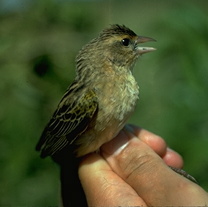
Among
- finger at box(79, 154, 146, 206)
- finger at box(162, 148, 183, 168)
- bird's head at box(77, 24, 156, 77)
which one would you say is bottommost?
finger at box(79, 154, 146, 206)

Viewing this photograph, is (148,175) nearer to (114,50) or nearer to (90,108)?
(90,108)

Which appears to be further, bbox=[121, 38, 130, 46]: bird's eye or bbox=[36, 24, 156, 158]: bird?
bbox=[121, 38, 130, 46]: bird's eye

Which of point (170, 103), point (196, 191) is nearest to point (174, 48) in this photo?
point (170, 103)

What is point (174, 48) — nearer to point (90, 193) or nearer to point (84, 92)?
point (84, 92)

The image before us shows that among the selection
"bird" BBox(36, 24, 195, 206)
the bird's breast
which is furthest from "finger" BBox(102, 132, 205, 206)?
the bird's breast

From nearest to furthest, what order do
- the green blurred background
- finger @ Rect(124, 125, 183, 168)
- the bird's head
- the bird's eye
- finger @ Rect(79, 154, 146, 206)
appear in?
finger @ Rect(79, 154, 146, 206)
the green blurred background
finger @ Rect(124, 125, 183, 168)
the bird's head
the bird's eye

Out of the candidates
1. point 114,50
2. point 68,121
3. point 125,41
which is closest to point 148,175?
point 68,121

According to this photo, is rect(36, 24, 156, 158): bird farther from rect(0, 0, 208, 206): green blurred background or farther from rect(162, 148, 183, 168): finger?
rect(162, 148, 183, 168): finger
